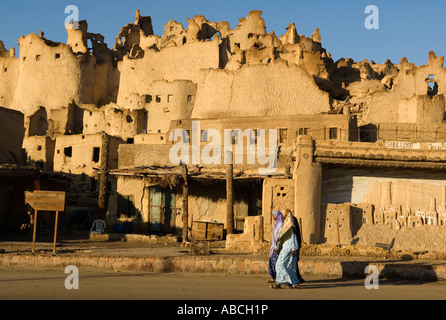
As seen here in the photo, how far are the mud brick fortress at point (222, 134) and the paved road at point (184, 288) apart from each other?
419 centimetres

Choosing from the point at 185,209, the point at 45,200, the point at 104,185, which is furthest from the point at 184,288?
the point at 104,185

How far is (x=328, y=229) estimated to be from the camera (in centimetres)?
1405

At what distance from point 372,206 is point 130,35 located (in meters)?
48.0

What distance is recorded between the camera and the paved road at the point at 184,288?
24.9ft

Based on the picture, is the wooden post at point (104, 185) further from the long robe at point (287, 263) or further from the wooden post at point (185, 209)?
the long robe at point (287, 263)

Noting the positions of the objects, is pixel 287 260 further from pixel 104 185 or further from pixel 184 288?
pixel 104 185

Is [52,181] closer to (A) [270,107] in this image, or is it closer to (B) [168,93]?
(A) [270,107]

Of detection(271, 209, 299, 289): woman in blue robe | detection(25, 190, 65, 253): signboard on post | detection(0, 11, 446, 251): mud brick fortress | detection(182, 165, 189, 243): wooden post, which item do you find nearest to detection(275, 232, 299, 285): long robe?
detection(271, 209, 299, 289): woman in blue robe

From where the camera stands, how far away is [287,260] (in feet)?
28.3

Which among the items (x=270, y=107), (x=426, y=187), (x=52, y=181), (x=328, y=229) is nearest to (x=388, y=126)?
(x=270, y=107)

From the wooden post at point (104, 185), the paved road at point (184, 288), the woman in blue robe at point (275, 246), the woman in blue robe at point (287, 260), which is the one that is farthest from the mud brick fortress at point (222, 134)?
the woman in blue robe at point (287, 260)

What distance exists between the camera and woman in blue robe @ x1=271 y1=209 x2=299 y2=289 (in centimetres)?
859

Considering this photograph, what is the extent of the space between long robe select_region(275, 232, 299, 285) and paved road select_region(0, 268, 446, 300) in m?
0.22

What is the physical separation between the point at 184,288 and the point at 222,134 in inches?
668
